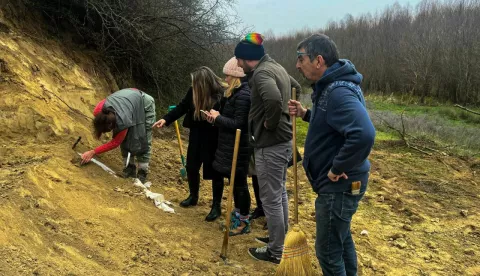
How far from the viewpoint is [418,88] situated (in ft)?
79.9

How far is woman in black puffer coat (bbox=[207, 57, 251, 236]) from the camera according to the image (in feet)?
12.7

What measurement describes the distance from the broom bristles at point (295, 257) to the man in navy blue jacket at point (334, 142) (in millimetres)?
338

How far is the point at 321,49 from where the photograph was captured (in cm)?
262

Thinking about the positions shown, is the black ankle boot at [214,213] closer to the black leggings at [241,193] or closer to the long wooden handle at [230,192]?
the black leggings at [241,193]

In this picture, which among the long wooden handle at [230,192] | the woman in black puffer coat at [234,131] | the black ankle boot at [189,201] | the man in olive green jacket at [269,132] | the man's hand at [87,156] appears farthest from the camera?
the black ankle boot at [189,201]

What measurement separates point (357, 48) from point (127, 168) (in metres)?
28.7

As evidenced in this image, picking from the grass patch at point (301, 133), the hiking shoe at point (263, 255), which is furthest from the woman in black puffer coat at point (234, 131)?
the grass patch at point (301, 133)

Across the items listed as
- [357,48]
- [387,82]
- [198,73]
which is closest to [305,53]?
[198,73]

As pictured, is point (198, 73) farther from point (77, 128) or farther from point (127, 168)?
point (77, 128)

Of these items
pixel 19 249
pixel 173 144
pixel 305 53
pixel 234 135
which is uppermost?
pixel 305 53

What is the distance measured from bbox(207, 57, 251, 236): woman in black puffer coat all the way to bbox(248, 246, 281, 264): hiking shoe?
0.44 m

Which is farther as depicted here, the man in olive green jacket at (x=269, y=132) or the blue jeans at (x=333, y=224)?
the man in olive green jacket at (x=269, y=132)

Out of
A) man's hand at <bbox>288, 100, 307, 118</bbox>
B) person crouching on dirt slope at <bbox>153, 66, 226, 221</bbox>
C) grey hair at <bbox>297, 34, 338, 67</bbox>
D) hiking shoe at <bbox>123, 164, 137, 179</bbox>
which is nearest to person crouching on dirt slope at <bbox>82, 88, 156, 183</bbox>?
hiking shoe at <bbox>123, 164, 137, 179</bbox>

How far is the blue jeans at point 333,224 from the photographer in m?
2.64
